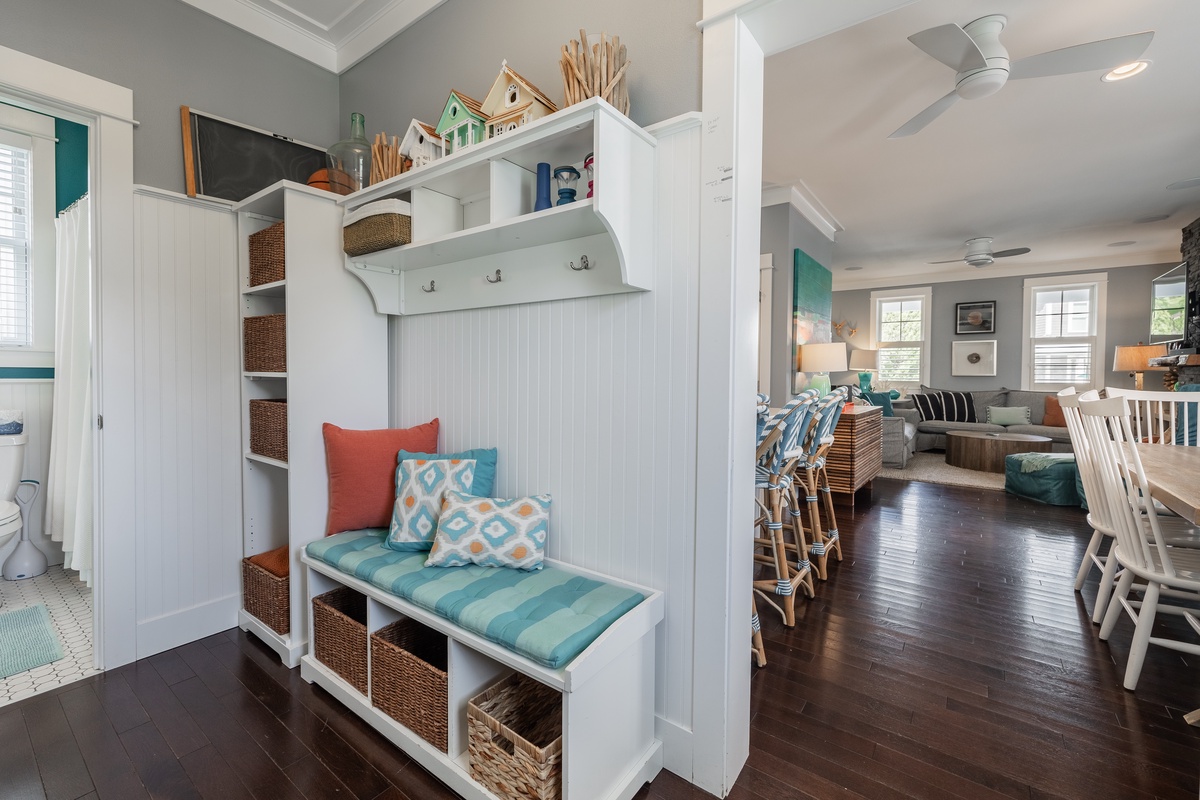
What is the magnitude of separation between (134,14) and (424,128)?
127 centimetres

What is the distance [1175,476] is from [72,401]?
460cm

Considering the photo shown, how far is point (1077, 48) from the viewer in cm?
214

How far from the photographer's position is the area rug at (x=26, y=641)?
201 centimetres

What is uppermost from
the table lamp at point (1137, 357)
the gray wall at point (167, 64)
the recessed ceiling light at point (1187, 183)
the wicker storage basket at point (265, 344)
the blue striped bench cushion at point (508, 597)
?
the recessed ceiling light at point (1187, 183)

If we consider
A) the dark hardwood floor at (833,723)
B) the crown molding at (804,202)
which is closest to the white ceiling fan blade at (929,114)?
the crown molding at (804,202)

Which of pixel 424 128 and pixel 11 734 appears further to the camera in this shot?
pixel 424 128

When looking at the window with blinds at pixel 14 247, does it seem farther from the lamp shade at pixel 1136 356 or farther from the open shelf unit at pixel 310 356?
the lamp shade at pixel 1136 356

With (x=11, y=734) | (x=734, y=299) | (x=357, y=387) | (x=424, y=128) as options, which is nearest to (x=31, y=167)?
(x=357, y=387)

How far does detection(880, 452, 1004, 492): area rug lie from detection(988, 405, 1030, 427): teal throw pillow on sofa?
1.05 meters

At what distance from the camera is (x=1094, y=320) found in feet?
22.9

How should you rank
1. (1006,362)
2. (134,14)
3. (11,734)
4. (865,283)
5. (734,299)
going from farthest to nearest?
(865,283), (1006,362), (134,14), (11,734), (734,299)

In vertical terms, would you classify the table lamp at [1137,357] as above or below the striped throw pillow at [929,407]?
above

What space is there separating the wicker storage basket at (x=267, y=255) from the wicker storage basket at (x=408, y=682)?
4.60 feet

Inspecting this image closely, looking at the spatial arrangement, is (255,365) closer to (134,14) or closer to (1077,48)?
(134,14)
